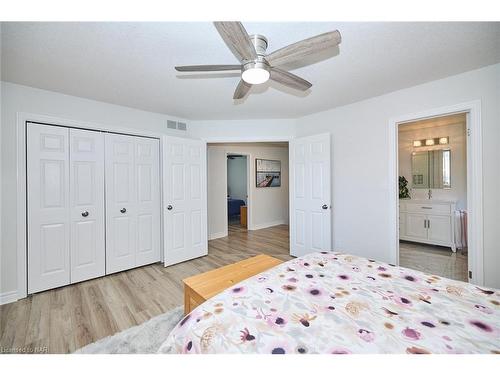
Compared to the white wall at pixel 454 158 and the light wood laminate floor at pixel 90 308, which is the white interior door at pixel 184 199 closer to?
the light wood laminate floor at pixel 90 308

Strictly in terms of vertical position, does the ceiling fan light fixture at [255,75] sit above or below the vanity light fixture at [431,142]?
below

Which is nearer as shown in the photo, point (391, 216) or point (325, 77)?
point (325, 77)

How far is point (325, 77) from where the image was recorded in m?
2.19

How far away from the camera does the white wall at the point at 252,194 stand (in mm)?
4855

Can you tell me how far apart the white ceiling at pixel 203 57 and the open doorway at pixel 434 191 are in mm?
1923

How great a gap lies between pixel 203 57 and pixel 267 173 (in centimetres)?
425

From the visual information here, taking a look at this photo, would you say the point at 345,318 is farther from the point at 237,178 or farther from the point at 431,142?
the point at 237,178

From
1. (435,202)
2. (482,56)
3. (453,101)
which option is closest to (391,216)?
(453,101)

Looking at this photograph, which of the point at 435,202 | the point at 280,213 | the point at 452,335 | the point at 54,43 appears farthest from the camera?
the point at 280,213

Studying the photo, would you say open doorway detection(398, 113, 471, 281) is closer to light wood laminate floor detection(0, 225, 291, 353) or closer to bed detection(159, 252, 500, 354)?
bed detection(159, 252, 500, 354)

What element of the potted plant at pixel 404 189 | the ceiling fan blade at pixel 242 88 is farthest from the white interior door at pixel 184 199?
the potted plant at pixel 404 189

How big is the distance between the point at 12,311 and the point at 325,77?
3.84 metres

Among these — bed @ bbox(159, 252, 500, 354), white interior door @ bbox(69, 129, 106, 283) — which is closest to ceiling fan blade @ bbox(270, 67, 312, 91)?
bed @ bbox(159, 252, 500, 354)
